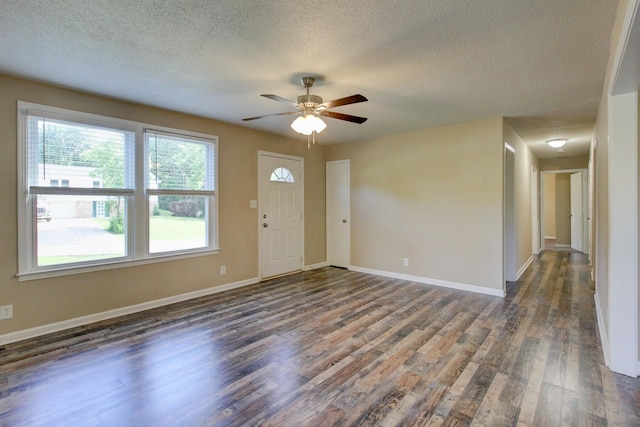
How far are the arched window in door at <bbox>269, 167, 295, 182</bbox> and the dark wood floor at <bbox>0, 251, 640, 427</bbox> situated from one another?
7.41 feet

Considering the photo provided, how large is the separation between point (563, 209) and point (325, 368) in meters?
9.51

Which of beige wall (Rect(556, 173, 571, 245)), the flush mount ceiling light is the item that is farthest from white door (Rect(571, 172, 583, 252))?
the flush mount ceiling light

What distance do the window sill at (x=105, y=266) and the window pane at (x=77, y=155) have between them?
0.87 meters

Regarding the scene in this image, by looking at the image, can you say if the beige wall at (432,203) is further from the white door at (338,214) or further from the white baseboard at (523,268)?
the white baseboard at (523,268)

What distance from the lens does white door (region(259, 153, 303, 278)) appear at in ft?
17.3

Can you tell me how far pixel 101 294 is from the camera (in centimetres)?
350

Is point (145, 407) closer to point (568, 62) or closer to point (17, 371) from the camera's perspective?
point (17, 371)

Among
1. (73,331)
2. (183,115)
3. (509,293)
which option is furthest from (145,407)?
(509,293)

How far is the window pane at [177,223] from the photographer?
3.97 meters

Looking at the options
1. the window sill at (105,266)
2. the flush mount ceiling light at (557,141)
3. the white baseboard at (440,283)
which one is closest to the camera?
the window sill at (105,266)

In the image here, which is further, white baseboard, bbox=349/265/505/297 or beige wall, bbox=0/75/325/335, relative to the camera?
white baseboard, bbox=349/265/505/297

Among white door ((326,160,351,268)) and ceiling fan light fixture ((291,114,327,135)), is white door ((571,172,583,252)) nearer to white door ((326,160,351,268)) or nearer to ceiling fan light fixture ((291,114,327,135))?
white door ((326,160,351,268))

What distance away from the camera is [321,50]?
2.44m

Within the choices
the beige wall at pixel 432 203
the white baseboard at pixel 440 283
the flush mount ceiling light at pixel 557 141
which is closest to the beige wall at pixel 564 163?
the flush mount ceiling light at pixel 557 141
